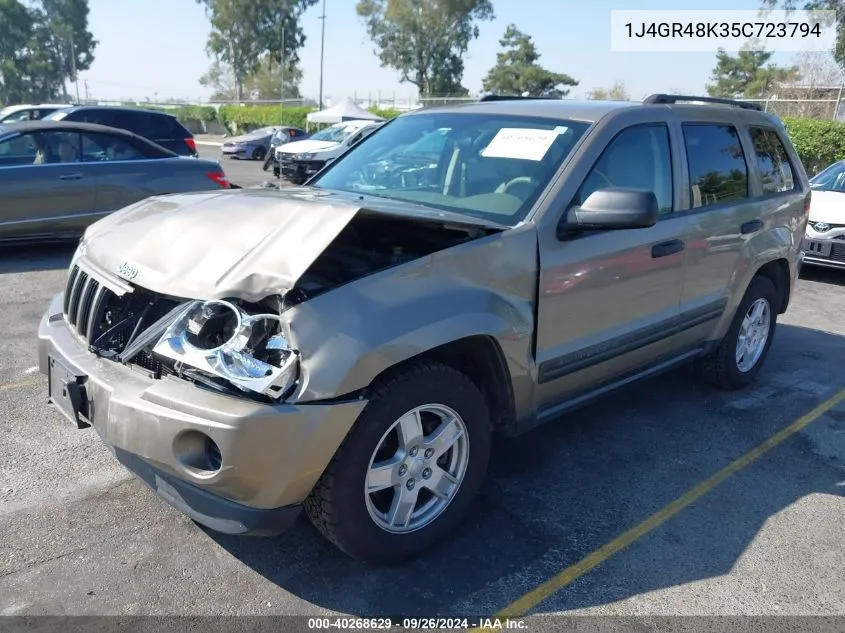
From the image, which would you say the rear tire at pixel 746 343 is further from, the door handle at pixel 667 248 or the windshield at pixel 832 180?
the windshield at pixel 832 180

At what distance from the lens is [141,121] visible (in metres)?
11.6

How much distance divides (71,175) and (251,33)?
224 feet

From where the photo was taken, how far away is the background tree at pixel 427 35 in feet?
201

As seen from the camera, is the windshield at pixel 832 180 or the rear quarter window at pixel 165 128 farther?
the rear quarter window at pixel 165 128

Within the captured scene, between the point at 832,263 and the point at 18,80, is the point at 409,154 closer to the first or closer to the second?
the point at 832,263

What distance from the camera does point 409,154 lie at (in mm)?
4059

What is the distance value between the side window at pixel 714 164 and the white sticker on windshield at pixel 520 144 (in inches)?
40.9

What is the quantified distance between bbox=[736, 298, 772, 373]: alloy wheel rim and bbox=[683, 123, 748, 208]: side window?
90 centimetres

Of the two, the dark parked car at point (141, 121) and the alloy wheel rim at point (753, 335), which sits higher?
the dark parked car at point (141, 121)

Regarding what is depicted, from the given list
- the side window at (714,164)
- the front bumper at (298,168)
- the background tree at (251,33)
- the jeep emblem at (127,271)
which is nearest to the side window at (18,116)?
the front bumper at (298,168)

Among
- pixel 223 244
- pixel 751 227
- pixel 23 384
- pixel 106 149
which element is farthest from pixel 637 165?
pixel 106 149

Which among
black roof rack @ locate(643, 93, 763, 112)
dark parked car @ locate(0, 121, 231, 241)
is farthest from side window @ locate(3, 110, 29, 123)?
black roof rack @ locate(643, 93, 763, 112)

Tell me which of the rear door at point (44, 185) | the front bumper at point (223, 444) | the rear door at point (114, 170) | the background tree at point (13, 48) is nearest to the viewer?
the front bumper at point (223, 444)

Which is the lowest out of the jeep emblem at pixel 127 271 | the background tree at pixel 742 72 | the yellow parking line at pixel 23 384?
the yellow parking line at pixel 23 384
